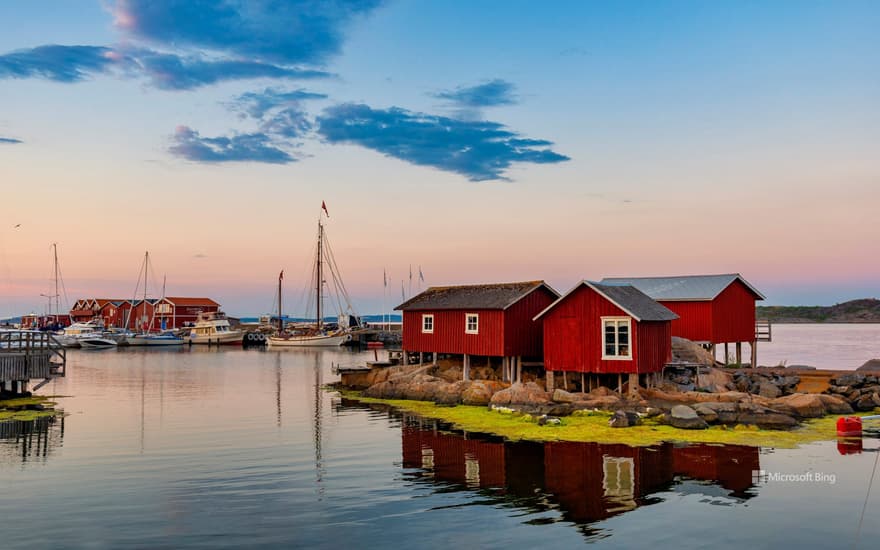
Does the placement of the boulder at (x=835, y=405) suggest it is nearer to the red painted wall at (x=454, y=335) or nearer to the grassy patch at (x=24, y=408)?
the red painted wall at (x=454, y=335)

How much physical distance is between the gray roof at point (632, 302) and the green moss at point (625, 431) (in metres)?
5.46

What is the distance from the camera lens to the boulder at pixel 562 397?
34000mm

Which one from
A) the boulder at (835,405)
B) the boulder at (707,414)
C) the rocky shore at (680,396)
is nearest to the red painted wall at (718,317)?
the rocky shore at (680,396)

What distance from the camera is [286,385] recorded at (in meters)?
51.9

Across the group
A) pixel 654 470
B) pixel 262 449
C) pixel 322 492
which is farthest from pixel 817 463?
pixel 262 449

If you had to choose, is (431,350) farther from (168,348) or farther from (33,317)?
(33,317)

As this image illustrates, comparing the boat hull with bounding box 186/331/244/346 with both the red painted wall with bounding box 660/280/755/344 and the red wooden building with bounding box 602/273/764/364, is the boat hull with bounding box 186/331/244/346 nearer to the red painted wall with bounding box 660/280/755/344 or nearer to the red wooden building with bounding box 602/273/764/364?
the red wooden building with bounding box 602/273/764/364

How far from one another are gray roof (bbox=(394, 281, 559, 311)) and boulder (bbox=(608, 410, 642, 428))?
12.2m

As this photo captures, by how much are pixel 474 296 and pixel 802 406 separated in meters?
19.2

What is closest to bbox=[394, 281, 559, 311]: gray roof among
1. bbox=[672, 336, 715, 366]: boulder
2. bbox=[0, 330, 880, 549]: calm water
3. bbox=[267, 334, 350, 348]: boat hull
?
bbox=[672, 336, 715, 366]: boulder

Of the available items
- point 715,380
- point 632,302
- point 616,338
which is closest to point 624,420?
point 616,338

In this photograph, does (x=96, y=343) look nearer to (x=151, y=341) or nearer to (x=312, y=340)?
(x=151, y=341)

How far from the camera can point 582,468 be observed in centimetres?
2117

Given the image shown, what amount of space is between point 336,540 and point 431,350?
30338 mm
